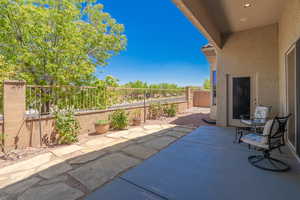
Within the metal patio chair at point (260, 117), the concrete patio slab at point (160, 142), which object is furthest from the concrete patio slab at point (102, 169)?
the metal patio chair at point (260, 117)

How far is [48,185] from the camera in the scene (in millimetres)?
2158

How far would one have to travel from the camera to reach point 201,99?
1352cm

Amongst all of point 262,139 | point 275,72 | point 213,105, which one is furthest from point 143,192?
point 213,105

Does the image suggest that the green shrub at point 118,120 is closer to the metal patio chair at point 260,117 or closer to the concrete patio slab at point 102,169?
the concrete patio slab at point 102,169

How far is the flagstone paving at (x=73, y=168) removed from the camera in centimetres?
202

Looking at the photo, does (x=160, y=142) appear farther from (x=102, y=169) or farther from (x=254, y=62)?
(x=254, y=62)

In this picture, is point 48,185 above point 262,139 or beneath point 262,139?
beneath

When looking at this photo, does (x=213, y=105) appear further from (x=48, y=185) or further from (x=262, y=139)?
(x=48, y=185)

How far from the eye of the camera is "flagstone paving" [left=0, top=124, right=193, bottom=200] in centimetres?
202

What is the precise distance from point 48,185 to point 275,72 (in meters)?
6.74

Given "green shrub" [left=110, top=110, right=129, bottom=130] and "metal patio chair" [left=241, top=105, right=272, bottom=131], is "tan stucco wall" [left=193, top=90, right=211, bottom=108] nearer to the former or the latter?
"metal patio chair" [left=241, top=105, right=272, bottom=131]

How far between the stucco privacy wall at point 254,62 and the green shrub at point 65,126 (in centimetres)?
A: 534

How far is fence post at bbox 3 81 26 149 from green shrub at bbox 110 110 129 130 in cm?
268

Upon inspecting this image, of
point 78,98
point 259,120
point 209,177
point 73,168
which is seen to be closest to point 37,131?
point 78,98
